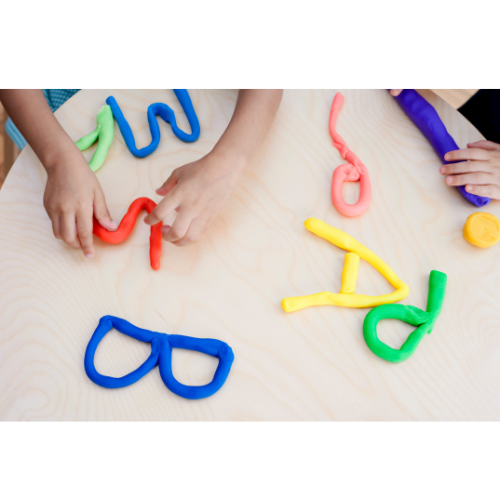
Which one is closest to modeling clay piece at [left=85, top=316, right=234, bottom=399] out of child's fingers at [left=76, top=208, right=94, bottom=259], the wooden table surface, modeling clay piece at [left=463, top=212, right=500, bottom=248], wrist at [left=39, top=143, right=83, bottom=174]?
the wooden table surface

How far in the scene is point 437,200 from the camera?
684 millimetres

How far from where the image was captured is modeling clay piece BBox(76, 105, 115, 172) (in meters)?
0.70

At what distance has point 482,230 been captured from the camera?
0.63 meters

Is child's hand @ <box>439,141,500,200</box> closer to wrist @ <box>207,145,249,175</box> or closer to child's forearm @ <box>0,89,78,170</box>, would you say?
wrist @ <box>207,145,249,175</box>


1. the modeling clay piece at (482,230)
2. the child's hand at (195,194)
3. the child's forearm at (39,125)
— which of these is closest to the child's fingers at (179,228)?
the child's hand at (195,194)

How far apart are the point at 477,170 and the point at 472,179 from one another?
18 millimetres

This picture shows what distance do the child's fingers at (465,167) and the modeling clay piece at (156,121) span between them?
0.42 metres

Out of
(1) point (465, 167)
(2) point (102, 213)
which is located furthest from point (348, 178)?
(2) point (102, 213)

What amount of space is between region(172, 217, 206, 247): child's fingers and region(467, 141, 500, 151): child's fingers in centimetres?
47

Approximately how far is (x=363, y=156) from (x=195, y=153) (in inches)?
11.4

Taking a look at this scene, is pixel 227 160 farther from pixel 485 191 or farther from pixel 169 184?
pixel 485 191

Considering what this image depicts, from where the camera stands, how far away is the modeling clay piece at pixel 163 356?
504mm

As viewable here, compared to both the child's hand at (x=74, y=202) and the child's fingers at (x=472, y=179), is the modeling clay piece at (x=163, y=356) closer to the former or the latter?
the child's hand at (x=74, y=202)
